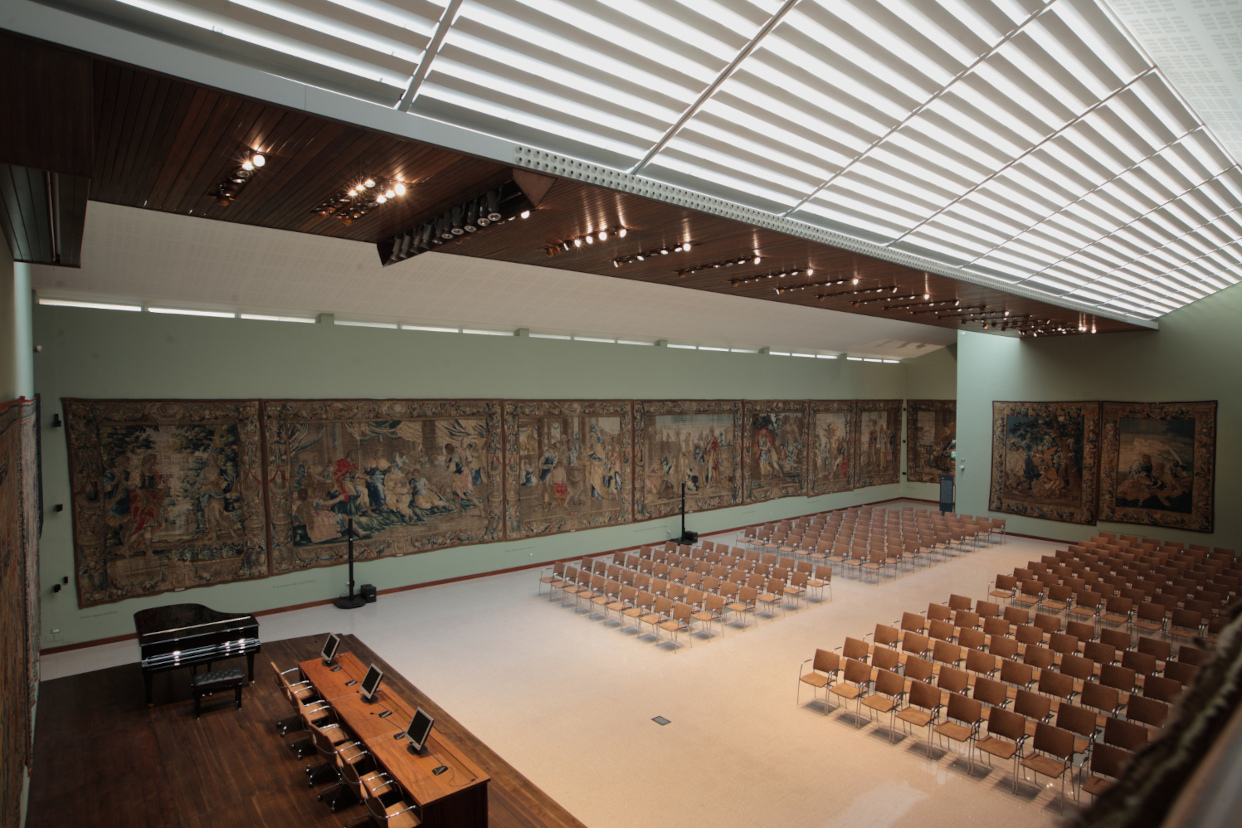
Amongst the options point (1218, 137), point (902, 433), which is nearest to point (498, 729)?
point (1218, 137)

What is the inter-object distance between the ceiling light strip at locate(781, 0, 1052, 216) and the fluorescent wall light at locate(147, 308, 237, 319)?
10244 mm

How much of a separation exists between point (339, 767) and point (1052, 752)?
7.53m

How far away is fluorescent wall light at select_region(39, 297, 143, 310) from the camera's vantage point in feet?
37.8

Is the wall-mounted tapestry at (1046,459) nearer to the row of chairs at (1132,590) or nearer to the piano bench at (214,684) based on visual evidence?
the row of chairs at (1132,590)

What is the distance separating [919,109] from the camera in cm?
798

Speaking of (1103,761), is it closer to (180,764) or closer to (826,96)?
(826,96)

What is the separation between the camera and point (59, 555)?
38.2ft

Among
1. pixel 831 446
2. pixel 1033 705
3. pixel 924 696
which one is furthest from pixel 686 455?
pixel 1033 705

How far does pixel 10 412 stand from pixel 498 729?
21.0ft

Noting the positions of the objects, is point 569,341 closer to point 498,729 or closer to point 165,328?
point 165,328

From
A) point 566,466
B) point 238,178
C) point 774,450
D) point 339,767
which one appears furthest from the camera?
point 774,450

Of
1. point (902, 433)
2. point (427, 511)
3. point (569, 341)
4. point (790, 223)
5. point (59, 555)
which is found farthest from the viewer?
point (902, 433)

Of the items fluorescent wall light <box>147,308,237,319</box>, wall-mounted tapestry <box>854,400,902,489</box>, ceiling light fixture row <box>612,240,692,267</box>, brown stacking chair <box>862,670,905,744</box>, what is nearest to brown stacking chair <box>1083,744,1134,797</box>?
brown stacking chair <box>862,670,905,744</box>

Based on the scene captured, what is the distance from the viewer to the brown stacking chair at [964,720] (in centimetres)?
821
